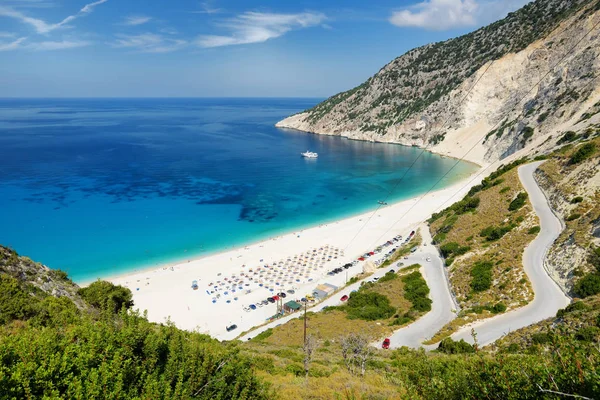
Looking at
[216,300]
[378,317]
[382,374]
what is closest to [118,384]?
[382,374]

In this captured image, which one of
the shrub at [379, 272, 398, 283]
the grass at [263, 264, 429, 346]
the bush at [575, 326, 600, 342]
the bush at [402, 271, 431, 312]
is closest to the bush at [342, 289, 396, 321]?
the grass at [263, 264, 429, 346]

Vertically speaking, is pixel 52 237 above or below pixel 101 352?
above

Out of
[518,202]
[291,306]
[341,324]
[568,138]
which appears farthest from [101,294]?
[568,138]

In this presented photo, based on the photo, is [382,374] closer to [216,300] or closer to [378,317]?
[378,317]

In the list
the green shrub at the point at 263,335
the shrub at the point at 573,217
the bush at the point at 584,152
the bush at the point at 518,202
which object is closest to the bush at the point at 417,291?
the green shrub at the point at 263,335

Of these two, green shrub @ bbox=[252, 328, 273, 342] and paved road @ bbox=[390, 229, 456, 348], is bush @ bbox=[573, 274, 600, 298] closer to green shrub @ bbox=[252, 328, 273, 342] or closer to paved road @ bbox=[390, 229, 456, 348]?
paved road @ bbox=[390, 229, 456, 348]

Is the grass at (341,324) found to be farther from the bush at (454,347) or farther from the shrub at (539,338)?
the shrub at (539,338)
